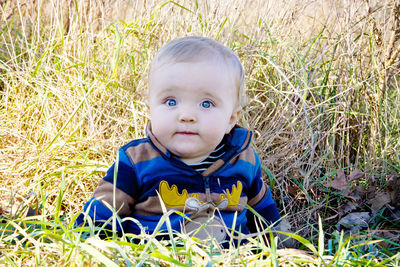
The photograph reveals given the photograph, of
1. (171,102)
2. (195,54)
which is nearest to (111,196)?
(171,102)

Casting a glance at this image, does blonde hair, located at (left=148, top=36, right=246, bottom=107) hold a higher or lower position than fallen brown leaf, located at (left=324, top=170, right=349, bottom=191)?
higher

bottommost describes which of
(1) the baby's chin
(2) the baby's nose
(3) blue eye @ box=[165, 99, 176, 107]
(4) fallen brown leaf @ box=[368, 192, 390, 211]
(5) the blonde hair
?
(4) fallen brown leaf @ box=[368, 192, 390, 211]

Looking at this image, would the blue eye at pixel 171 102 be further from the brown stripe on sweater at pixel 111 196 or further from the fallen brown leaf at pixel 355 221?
the fallen brown leaf at pixel 355 221

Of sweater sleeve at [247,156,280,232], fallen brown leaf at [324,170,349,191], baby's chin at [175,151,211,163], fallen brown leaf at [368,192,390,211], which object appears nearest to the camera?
baby's chin at [175,151,211,163]

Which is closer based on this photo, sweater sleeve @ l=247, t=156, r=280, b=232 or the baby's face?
the baby's face

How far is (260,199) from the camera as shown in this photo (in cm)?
243

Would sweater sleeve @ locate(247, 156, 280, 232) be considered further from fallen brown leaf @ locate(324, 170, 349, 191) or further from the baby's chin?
fallen brown leaf @ locate(324, 170, 349, 191)

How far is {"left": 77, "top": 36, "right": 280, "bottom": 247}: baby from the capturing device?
2072 millimetres

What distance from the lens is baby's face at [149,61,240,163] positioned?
2059 millimetres

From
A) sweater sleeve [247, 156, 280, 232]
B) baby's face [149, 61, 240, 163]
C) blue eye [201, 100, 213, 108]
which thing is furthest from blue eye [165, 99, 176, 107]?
sweater sleeve [247, 156, 280, 232]

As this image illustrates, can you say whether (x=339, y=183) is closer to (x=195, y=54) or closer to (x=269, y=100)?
(x=269, y=100)

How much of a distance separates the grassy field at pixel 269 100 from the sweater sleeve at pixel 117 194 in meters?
0.48

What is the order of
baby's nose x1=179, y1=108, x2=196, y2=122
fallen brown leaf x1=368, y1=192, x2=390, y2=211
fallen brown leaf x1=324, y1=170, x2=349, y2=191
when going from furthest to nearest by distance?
1. fallen brown leaf x1=324, y1=170, x2=349, y2=191
2. fallen brown leaf x1=368, y1=192, x2=390, y2=211
3. baby's nose x1=179, y1=108, x2=196, y2=122

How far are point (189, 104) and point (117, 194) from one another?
470mm
